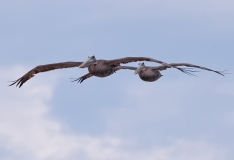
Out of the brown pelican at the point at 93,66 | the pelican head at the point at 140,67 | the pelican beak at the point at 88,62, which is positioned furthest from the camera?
the pelican head at the point at 140,67

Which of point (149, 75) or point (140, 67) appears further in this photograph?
point (140, 67)

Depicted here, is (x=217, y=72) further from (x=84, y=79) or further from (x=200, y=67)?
(x=84, y=79)

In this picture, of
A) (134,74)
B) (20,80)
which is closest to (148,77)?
(134,74)

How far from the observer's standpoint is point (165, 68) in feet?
148

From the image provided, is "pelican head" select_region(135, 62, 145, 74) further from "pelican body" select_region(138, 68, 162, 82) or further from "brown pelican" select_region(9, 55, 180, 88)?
"brown pelican" select_region(9, 55, 180, 88)

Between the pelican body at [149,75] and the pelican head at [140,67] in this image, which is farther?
the pelican head at [140,67]

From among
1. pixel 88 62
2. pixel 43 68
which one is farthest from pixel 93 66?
pixel 43 68

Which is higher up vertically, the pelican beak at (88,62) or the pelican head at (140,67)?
the pelican head at (140,67)

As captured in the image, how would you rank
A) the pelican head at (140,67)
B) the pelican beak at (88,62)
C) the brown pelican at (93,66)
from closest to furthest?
1. the brown pelican at (93,66)
2. the pelican beak at (88,62)
3. the pelican head at (140,67)

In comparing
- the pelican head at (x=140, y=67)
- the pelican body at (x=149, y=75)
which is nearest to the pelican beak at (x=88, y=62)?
the pelican head at (x=140, y=67)

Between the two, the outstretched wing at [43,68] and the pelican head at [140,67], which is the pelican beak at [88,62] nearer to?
the outstretched wing at [43,68]

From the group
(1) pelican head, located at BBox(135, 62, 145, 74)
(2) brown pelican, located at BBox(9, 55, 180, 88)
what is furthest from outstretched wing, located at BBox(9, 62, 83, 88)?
(1) pelican head, located at BBox(135, 62, 145, 74)

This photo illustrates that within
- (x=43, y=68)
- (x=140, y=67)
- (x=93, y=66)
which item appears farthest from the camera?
(x=140, y=67)

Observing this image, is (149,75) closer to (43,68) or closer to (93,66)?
(93,66)
